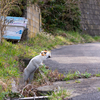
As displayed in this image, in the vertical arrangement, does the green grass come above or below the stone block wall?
below

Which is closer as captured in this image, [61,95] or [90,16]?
[61,95]

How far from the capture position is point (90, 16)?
13.9m

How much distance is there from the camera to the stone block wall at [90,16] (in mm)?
13641

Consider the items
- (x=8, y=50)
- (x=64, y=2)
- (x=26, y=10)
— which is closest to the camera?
(x=8, y=50)

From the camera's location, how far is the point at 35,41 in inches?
289

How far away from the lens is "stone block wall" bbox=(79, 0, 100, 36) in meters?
13.6

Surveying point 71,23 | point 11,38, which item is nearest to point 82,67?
point 11,38

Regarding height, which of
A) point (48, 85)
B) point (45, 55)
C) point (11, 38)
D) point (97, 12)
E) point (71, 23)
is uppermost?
point (97, 12)

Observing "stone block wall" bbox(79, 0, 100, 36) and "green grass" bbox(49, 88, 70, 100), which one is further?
"stone block wall" bbox(79, 0, 100, 36)

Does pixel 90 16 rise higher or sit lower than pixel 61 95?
higher

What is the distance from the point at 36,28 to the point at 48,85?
17.3 feet

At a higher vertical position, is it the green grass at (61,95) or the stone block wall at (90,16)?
the stone block wall at (90,16)

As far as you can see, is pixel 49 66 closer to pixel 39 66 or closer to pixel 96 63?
pixel 39 66

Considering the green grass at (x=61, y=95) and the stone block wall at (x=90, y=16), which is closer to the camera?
the green grass at (x=61, y=95)
